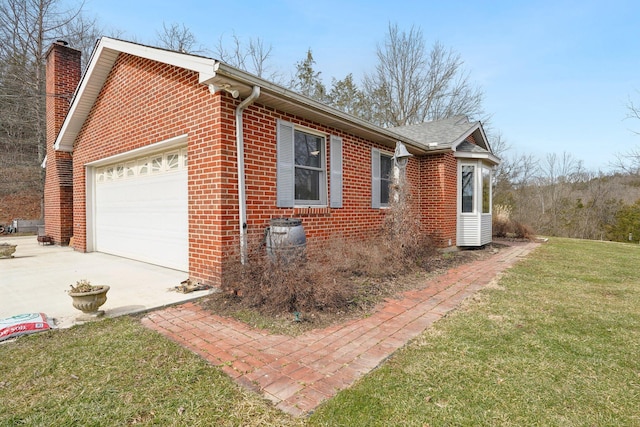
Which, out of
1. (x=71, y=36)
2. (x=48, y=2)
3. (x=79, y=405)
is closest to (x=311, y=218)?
(x=79, y=405)

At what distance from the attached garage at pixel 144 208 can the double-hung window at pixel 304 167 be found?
183 centimetres

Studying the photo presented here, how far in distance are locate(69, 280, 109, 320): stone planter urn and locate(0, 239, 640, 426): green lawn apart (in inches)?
9.0

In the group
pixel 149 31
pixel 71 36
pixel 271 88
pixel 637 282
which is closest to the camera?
pixel 271 88

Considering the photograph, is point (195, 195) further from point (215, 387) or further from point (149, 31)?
point (149, 31)

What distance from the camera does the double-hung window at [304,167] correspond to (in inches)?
218

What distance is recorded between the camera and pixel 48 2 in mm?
15820

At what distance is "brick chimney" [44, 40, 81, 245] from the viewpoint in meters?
9.51

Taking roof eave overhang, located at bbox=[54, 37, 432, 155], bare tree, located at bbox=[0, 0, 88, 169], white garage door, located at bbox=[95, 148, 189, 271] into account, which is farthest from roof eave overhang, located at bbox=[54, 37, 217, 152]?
bare tree, located at bbox=[0, 0, 88, 169]

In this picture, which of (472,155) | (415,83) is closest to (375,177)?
(472,155)

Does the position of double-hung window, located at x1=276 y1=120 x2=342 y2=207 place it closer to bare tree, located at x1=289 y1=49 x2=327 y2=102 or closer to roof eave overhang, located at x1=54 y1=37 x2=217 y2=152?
roof eave overhang, located at x1=54 y1=37 x2=217 y2=152

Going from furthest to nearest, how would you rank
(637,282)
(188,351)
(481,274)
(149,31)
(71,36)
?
(149,31)
(71,36)
(481,274)
(637,282)
(188,351)

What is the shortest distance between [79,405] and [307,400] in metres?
1.51

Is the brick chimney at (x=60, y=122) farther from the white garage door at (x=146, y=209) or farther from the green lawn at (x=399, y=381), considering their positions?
the green lawn at (x=399, y=381)

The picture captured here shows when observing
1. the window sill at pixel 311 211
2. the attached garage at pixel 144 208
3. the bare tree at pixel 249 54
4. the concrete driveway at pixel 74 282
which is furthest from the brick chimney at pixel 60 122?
the bare tree at pixel 249 54
